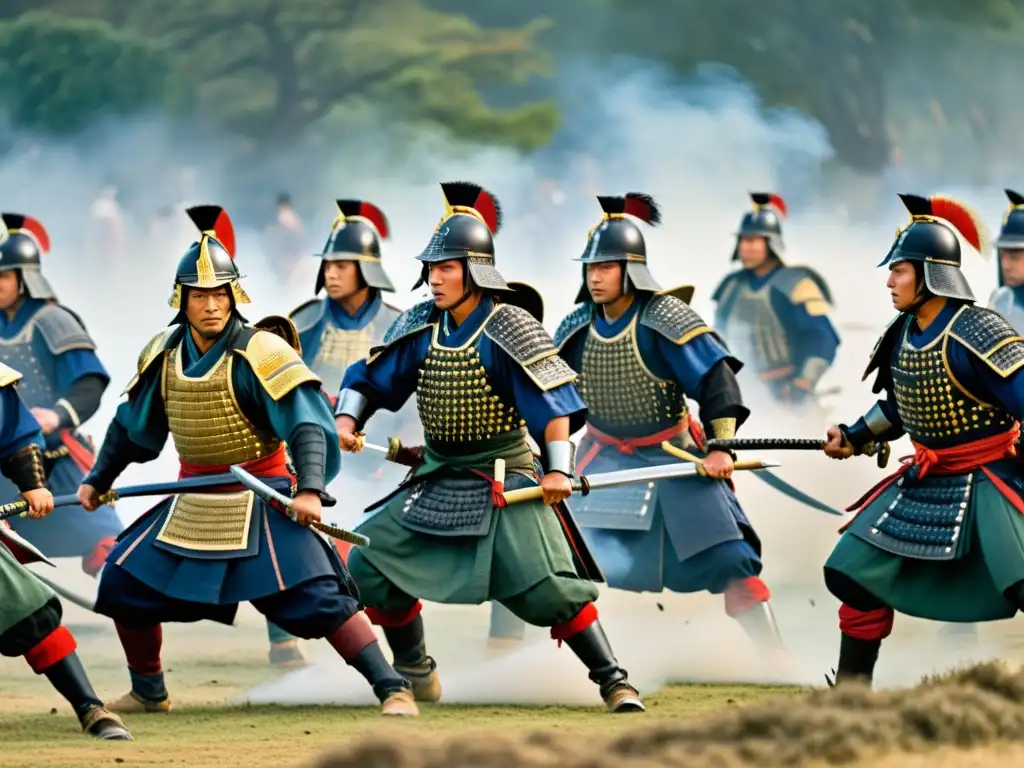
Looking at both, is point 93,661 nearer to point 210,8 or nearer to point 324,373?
point 324,373

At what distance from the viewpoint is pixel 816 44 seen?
88.9ft

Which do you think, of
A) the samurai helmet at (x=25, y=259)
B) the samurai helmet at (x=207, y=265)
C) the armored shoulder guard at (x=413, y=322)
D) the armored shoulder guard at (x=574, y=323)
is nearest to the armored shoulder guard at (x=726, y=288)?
the armored shoulder guard at (x=574, y=323)

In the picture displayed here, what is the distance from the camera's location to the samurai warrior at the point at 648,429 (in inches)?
370

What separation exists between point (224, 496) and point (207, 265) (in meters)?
0.79

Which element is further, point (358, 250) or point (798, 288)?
point (798, 288)

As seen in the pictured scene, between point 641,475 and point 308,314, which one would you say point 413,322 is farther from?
point 308,314

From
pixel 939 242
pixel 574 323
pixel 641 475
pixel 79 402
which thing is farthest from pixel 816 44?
pixel 939 242

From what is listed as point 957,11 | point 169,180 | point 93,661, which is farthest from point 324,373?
point 957,11

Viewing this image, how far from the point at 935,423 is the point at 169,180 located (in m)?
18.0

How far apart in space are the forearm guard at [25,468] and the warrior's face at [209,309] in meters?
0.70

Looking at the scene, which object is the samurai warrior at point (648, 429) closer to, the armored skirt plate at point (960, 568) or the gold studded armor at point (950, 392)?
the gold studded armor at point (950, 392)

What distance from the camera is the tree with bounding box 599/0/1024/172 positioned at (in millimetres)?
26438

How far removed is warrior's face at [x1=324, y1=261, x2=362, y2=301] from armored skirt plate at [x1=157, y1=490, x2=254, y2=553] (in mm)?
3406

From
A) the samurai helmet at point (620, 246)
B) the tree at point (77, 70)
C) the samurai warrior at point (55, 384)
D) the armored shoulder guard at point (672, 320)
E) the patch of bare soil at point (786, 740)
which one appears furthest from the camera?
the tree at point (77, 70)
